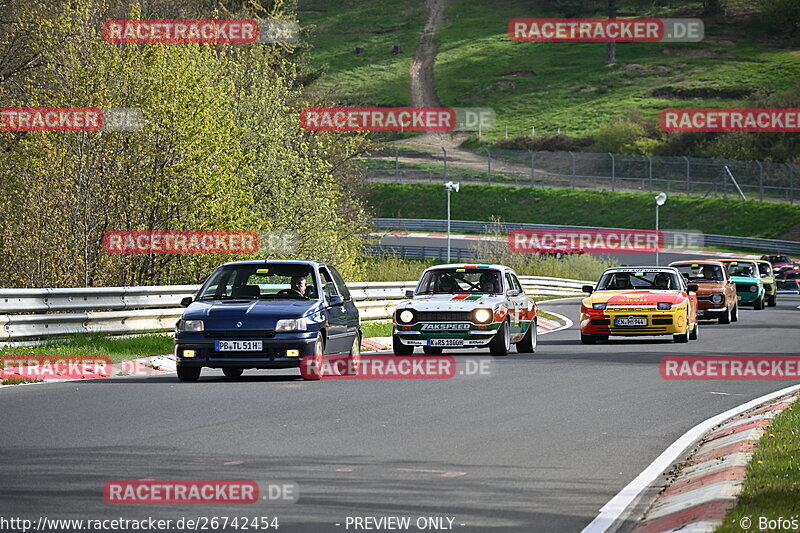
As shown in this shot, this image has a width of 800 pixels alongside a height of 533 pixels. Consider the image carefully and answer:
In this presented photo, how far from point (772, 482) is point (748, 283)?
113ft

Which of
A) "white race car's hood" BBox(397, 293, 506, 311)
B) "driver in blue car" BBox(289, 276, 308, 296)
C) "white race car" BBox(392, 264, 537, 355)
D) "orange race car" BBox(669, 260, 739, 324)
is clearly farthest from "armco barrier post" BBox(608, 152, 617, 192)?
"driver in blue car" BBox(289, 276, 308, 296)

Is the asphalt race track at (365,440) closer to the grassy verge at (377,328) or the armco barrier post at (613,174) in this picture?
the grassy verge at (377,328)

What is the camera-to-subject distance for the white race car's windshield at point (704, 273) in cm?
3316

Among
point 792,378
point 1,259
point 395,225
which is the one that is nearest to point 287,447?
point 792,378

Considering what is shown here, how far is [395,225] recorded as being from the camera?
83.0 metres

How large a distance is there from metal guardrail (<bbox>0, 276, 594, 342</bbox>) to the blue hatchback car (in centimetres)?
273

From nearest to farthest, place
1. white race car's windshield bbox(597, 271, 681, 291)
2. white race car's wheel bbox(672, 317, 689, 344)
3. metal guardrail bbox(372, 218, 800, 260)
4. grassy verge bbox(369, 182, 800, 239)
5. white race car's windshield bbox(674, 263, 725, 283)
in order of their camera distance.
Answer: white race car's wheel bbox(672, 317, 689, 344) → white race car's windshield bbox(597, 271, 681, 291) → white race car's windshield bbox(674, 263, 725, 283) → metal guardrail bbox(372, 218, 800, 260) → grassy verge bbox(369, 182, 800, 239)

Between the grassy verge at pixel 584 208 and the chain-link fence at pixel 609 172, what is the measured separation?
107 centimetres

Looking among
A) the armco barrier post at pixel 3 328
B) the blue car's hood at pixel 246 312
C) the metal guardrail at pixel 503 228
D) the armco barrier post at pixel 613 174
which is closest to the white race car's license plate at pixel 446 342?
the blue car's hood at pixel 246 312

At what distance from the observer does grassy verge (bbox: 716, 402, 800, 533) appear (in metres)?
7.32

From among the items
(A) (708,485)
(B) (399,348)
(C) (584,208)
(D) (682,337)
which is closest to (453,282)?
(B) (399,348)

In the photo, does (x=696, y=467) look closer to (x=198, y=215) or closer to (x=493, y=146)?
(x=198, y=215)

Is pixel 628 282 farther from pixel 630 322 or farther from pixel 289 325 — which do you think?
pixel 289 325

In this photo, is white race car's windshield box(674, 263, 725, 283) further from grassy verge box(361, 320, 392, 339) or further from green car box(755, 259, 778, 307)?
green car box(755, 259, 778, 307)
